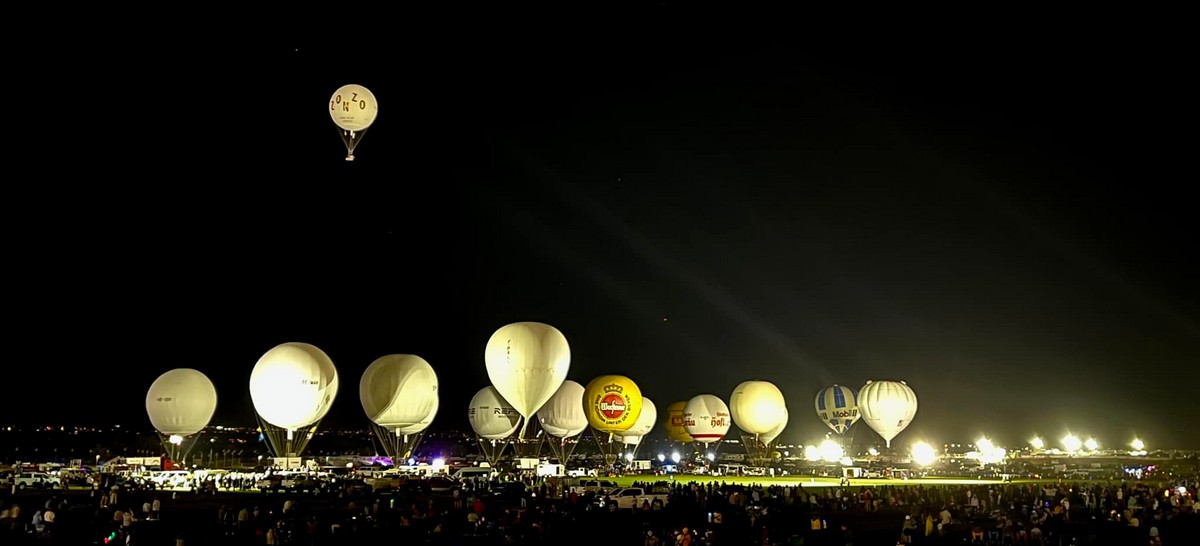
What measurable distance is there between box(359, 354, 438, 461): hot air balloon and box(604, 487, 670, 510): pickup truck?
22683 millimetres

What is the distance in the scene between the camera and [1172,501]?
27453mm

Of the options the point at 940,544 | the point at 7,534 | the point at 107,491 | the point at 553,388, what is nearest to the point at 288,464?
the point at 553,388

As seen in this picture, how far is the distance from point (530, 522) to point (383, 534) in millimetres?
3286

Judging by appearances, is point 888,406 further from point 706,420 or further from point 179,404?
point 179,404

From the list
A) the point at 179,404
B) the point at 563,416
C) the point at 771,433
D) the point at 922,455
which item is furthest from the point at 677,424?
the point at 179,404

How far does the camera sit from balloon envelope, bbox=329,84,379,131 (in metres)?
32.4

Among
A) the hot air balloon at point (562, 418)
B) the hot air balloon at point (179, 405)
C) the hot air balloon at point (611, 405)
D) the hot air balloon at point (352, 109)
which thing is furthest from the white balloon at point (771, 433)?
the hot air balloon at point (352, 109)

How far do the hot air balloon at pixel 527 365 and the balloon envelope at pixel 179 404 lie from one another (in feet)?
51.4

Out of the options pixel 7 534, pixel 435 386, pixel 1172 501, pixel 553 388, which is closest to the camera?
pixel 7 534

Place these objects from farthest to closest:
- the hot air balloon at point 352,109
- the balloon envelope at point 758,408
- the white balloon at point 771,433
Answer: the white balloon at point 771,433 → the balloon envelope at point 758,408 → the hot air balloon at point 352,109

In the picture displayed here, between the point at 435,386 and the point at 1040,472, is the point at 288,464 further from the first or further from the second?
the point at 1040,472

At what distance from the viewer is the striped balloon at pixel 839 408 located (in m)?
58.7

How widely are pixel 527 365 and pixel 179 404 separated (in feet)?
60.3

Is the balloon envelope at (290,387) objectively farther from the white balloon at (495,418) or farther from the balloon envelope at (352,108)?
the white balloon at (495,418)
